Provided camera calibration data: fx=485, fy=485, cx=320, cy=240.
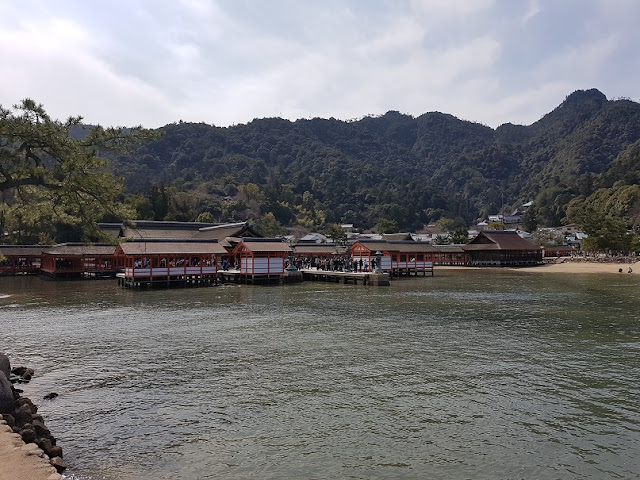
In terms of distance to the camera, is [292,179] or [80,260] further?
[292,179]

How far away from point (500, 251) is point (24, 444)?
216ft

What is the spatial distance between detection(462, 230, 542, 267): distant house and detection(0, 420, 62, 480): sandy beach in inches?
2542

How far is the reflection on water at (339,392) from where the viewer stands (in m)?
8.15

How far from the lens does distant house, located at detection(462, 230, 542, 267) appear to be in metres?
66.6

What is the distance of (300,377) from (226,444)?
4.18m

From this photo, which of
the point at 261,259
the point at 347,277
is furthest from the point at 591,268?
the point at 261,259

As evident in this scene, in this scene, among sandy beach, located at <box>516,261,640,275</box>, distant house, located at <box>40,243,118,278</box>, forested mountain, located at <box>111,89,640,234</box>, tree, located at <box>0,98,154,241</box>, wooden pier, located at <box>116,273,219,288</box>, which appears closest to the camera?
tree, located at <box>0,98,154,241</box>

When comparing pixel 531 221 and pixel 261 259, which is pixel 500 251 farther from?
pixel 531 221

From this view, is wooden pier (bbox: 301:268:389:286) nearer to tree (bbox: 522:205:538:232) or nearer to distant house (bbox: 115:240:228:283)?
distant house (bbox: 115:240:228:283)

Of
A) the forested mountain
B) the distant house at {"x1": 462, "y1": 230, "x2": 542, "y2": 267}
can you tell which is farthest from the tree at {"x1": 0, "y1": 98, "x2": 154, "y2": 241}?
the distant house at {"x1": 462, "y1": 230, "x2": 542, "y2": 267}

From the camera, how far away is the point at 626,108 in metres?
176

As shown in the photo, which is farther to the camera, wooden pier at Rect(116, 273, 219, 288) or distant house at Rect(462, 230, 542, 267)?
distant house at Rect(462, 230, 542, 267)

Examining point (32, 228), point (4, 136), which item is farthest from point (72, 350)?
point (32, 228)

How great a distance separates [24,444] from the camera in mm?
7301
